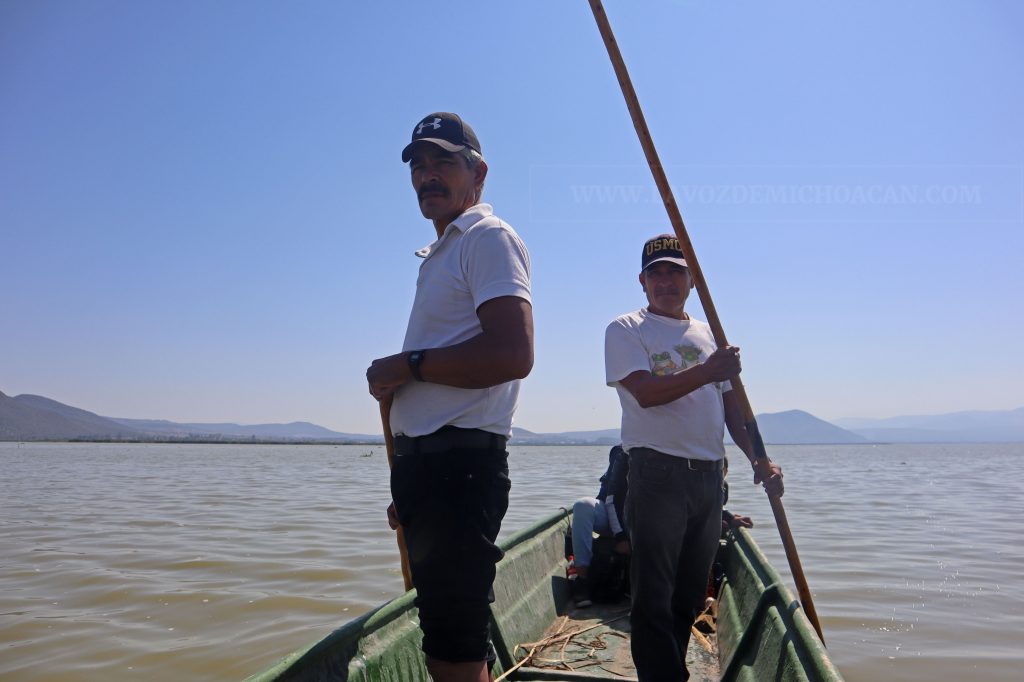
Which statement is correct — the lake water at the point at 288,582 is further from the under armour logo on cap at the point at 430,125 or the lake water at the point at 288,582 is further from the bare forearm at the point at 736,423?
the under armour logo on cap at the point at 430,125

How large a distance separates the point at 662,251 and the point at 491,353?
1703 millimetres

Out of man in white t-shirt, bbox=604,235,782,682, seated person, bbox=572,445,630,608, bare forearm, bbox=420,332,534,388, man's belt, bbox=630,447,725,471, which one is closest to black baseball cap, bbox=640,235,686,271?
man in white t-shirt, bbox=604,235,782,682

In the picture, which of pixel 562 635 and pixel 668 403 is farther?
pixel 562 635

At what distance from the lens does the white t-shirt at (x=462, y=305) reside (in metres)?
1.73

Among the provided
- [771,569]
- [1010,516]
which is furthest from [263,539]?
[1010,516]

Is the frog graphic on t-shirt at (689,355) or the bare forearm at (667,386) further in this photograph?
the frog graphic on t-shirt at (689,355)

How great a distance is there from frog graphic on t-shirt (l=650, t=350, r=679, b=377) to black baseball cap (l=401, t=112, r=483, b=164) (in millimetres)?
1326

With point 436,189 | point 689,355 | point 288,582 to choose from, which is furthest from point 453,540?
point 288,582

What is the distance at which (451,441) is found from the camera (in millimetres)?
1709

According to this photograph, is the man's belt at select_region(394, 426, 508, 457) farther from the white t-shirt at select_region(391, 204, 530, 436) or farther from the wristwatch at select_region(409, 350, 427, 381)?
the wristwatch at select_region(409, 350, 427, 381)

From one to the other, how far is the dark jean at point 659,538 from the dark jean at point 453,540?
114cm

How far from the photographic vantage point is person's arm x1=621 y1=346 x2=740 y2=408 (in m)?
2.67

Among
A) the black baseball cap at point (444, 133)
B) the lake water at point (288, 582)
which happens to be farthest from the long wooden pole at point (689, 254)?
the lake water at point (288, 582)

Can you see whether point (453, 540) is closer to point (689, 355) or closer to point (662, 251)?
point (689, 355)
